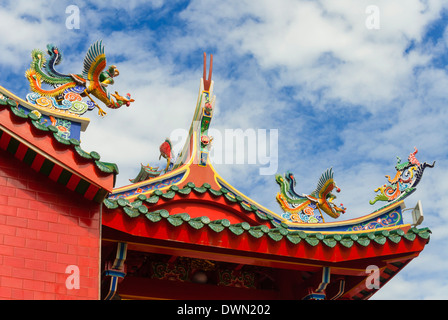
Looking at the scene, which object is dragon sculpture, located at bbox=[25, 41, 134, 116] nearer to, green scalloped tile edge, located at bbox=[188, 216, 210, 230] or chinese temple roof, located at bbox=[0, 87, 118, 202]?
chinese temple roof, located at bbox=[0, 87, 118, 202]

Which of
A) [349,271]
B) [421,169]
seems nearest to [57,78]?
[349,271]

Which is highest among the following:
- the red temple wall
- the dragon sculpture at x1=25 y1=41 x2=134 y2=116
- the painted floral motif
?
the dragon sculpture at x1=25 y1=41 x2=134 y2=116

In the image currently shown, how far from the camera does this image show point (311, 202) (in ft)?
31.2

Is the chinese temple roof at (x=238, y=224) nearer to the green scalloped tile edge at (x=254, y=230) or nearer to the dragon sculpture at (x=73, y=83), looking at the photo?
the green scalloped tile edge at (x=254, y=230)

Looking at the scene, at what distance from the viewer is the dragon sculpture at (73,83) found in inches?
294

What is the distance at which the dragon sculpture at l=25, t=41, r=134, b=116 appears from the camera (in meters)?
7.48

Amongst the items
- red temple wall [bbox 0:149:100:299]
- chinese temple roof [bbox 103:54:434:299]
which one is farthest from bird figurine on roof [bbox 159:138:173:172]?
red temple wall [bbox 0:149:100:299]

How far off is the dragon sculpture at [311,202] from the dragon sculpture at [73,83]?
2.79 meters

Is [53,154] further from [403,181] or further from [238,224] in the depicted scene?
[403,181]

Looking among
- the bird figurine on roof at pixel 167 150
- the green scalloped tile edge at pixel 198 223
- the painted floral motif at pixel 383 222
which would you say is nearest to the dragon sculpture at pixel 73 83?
the green scalloped tile edge at pixel 198 223

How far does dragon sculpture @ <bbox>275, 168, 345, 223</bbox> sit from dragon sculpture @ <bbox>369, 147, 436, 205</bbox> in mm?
592

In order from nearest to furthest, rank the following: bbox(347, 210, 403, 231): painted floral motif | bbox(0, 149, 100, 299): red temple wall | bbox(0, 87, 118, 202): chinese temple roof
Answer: bbox(0, 149, 100, 299): red temple wall, bbox(0, 87, 118, 202): chinese temple roof, bbox(347, 210, 403, 231): painted floral motif

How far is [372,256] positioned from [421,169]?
1.95m

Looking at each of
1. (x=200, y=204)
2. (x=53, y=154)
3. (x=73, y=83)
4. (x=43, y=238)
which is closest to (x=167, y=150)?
(x=200, y=204)
